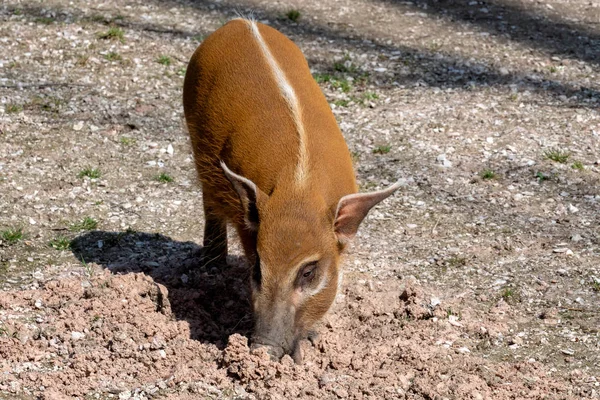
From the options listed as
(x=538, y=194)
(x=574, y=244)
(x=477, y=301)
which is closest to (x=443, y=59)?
(x=538, y=194)

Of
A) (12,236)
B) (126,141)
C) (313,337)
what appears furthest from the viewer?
(126,141)

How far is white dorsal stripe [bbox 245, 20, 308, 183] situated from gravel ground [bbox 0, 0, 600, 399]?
0.94 m

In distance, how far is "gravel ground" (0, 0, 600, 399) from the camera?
17.1 ft

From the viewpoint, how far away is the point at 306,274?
5.02 m

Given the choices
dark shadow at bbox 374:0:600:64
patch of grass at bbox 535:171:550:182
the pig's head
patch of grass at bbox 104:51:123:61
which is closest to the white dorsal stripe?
the pig's head

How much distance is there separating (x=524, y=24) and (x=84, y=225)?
656 cm

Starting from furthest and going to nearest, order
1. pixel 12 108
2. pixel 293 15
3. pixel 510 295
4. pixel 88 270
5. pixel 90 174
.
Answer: pixel 293 15 → pixel 12 108 → pixel 90 174 → pixel 88 270 → pixel 510 295

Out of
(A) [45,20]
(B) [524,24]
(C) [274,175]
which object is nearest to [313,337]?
(C) [274,175]

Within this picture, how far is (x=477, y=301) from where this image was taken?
6125mm

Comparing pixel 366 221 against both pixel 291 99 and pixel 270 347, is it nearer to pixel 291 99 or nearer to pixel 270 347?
pixel 291 99

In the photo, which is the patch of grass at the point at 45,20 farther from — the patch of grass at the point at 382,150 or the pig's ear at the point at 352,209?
the pig's ear at the point at 352,209

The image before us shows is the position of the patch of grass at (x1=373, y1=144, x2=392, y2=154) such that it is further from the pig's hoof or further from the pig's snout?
the pig's snout

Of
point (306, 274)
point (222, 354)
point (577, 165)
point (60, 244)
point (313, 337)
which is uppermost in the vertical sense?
point (306, 274)

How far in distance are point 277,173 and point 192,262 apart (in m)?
1.59
